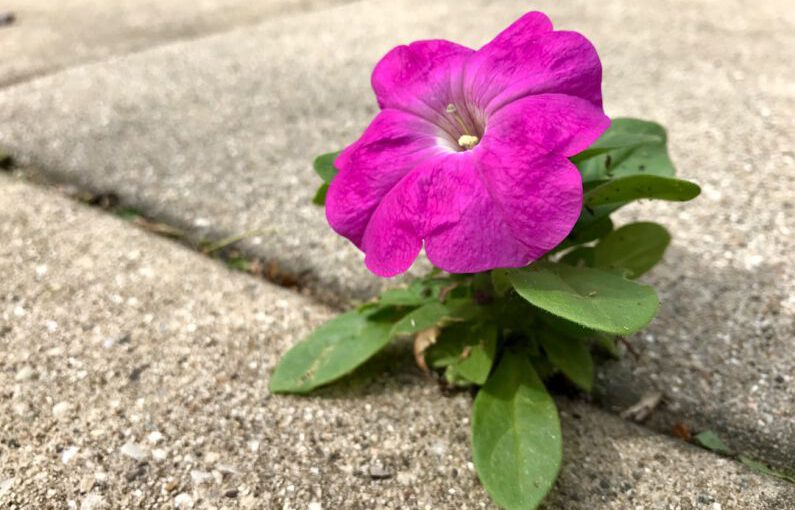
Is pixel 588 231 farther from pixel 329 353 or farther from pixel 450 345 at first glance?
pixel 329 353

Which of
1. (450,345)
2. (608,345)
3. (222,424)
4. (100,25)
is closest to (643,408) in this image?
(608,345)

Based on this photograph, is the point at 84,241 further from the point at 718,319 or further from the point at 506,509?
the point at 718,319

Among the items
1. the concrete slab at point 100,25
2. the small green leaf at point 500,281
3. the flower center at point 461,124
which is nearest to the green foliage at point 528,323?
the small green leaf at point 500,281

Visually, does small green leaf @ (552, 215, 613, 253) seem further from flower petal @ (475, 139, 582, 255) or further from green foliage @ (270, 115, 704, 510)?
flower petal @ (475, 139, 582, 255)

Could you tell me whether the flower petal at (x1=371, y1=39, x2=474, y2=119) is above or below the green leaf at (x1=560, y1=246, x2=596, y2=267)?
above

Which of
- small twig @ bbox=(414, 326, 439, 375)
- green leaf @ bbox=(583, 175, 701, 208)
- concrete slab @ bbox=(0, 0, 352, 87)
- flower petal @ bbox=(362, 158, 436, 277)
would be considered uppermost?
green leaf @ bbox=(583, 175, 701, 208)

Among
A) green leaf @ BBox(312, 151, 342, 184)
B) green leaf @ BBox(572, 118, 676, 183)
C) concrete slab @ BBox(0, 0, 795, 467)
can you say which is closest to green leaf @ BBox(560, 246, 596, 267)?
green leaf @ BBox(572, 118, 676, 183)

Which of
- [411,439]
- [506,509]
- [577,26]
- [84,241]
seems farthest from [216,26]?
[506,509]

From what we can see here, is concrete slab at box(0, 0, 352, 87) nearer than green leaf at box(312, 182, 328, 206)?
No
